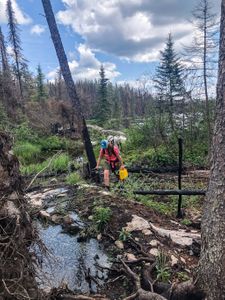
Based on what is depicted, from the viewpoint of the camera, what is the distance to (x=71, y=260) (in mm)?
5105

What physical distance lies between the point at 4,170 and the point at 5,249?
2.95 feet

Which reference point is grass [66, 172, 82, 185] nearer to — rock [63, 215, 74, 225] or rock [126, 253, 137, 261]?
Answer: rock [63, 215, 74, 225]

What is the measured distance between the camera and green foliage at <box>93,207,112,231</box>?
580cm

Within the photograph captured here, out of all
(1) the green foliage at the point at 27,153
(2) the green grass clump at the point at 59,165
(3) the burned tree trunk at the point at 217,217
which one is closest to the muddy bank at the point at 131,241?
(3) the burned tree trunk at the point at 217,217

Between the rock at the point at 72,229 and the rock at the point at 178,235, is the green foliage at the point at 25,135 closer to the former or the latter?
the rock at the point at 72,229

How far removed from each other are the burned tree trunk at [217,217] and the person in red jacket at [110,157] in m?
4.63

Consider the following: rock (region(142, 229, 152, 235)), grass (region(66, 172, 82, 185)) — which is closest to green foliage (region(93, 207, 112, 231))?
rock (region(142, 229, 152, 235))

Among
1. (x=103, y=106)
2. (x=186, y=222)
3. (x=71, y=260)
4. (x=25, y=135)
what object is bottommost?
(x=186, y=222)

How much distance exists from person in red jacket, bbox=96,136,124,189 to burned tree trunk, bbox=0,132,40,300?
4.76 meters

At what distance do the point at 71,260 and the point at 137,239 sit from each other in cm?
116

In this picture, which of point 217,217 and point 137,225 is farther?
point 137,225

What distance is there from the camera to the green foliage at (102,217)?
5.80 m

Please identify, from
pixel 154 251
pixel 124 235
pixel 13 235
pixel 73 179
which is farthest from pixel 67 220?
pixel 13 235

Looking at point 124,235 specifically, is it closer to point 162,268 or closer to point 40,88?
point 162,268
